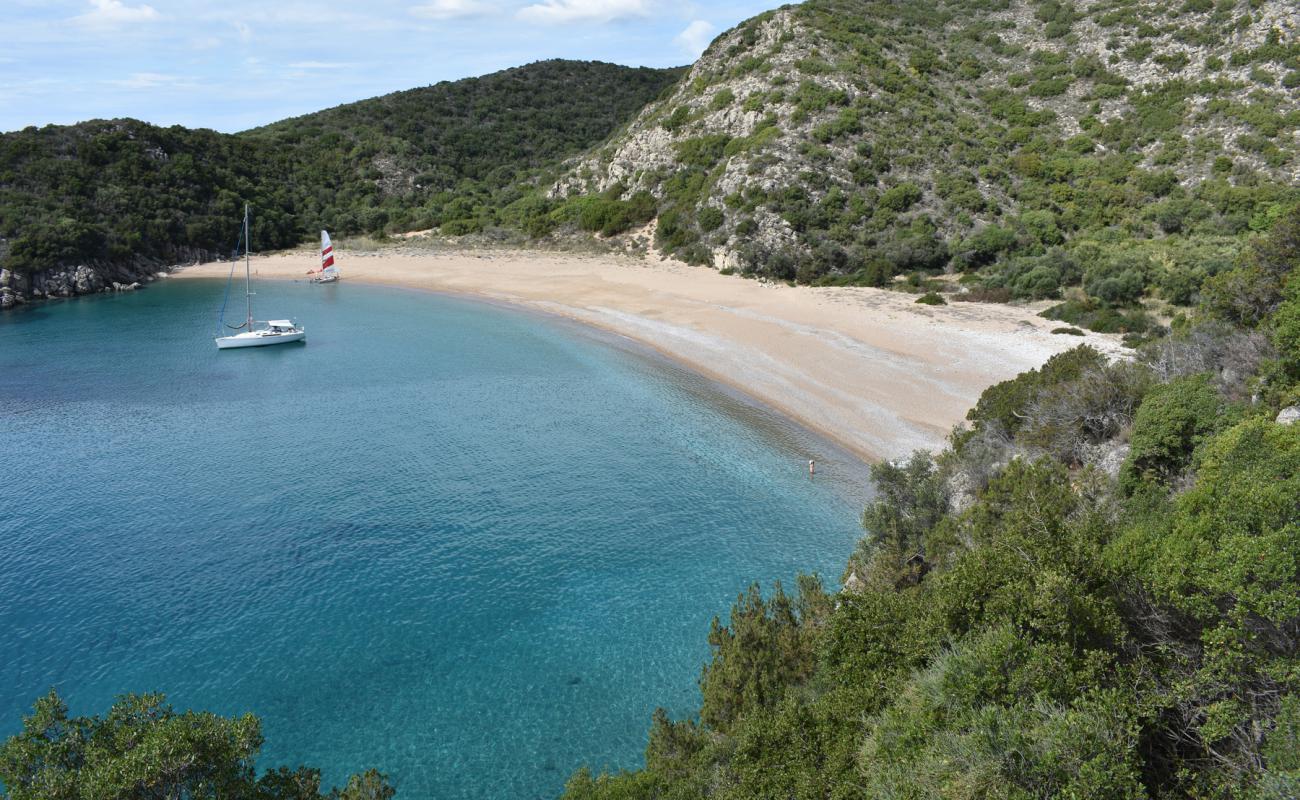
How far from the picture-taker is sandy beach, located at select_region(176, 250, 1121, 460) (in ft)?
92.6

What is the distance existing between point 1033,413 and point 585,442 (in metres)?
14.6

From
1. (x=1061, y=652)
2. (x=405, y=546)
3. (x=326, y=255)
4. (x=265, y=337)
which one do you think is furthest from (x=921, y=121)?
(x=1061, y=652)

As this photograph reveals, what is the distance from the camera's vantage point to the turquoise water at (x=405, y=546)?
46.5ft

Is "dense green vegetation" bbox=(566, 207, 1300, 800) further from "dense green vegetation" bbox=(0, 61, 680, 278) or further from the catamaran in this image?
"dense green vegetation" bbox=(0, 61, 680, 278)

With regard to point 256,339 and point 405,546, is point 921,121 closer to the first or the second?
point 256,339

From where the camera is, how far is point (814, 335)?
3722cm

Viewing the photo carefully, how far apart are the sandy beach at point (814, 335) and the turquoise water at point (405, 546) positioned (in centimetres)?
230

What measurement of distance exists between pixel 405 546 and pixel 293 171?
71.6m

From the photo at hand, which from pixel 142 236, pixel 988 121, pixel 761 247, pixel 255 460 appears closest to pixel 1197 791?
pixel 255 460

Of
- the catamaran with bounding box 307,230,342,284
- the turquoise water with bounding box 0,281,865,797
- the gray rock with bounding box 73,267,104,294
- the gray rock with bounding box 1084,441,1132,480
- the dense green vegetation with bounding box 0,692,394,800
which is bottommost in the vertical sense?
the turquoise water with bounding box 0,281,865,797

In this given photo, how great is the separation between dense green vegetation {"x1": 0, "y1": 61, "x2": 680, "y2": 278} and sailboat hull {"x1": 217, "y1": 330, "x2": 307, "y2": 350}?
2545 cm

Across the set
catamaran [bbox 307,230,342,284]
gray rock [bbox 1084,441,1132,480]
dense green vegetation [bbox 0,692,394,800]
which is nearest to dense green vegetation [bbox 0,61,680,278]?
catamaran [bbox 307,230,342,284]

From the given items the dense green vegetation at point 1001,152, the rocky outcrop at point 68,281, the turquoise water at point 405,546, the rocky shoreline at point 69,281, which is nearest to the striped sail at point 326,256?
the rocky shoreline at point 69,281

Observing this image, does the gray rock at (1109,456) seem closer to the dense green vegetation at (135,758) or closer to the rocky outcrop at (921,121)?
the dense green vegetation at (135,758)
